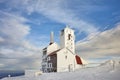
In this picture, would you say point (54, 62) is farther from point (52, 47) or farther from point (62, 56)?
point (52, 47)

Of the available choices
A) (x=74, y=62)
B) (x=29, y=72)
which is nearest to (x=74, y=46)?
(x=74, y=62)

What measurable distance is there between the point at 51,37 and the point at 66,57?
13.7 metres

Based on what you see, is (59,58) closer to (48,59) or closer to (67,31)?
(48,59)

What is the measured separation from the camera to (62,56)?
205 ft

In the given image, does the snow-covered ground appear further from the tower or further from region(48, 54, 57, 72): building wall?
the tower

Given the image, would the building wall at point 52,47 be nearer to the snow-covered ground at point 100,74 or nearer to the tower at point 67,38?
the tower at point 67,38

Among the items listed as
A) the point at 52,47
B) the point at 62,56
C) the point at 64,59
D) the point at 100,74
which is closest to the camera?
the point at 100,74

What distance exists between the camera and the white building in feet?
203

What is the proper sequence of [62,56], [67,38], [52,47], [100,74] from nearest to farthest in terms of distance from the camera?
A: 1. [100,74]
2. [62,56]
3. [52,47]
4. [67,38]

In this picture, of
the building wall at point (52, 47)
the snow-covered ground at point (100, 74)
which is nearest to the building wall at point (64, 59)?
the building wall at point (52, 47)

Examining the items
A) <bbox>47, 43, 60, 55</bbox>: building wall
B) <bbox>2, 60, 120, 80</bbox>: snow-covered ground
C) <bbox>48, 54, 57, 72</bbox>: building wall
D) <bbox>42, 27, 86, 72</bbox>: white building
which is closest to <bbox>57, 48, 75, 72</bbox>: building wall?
<bbox>42, 27, 86, 72</bbox>: white building

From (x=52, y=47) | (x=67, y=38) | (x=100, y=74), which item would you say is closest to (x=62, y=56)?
(x=52, y=47)

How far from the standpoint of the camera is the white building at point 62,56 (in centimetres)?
6178

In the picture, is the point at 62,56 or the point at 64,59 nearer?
the point at 62,56
